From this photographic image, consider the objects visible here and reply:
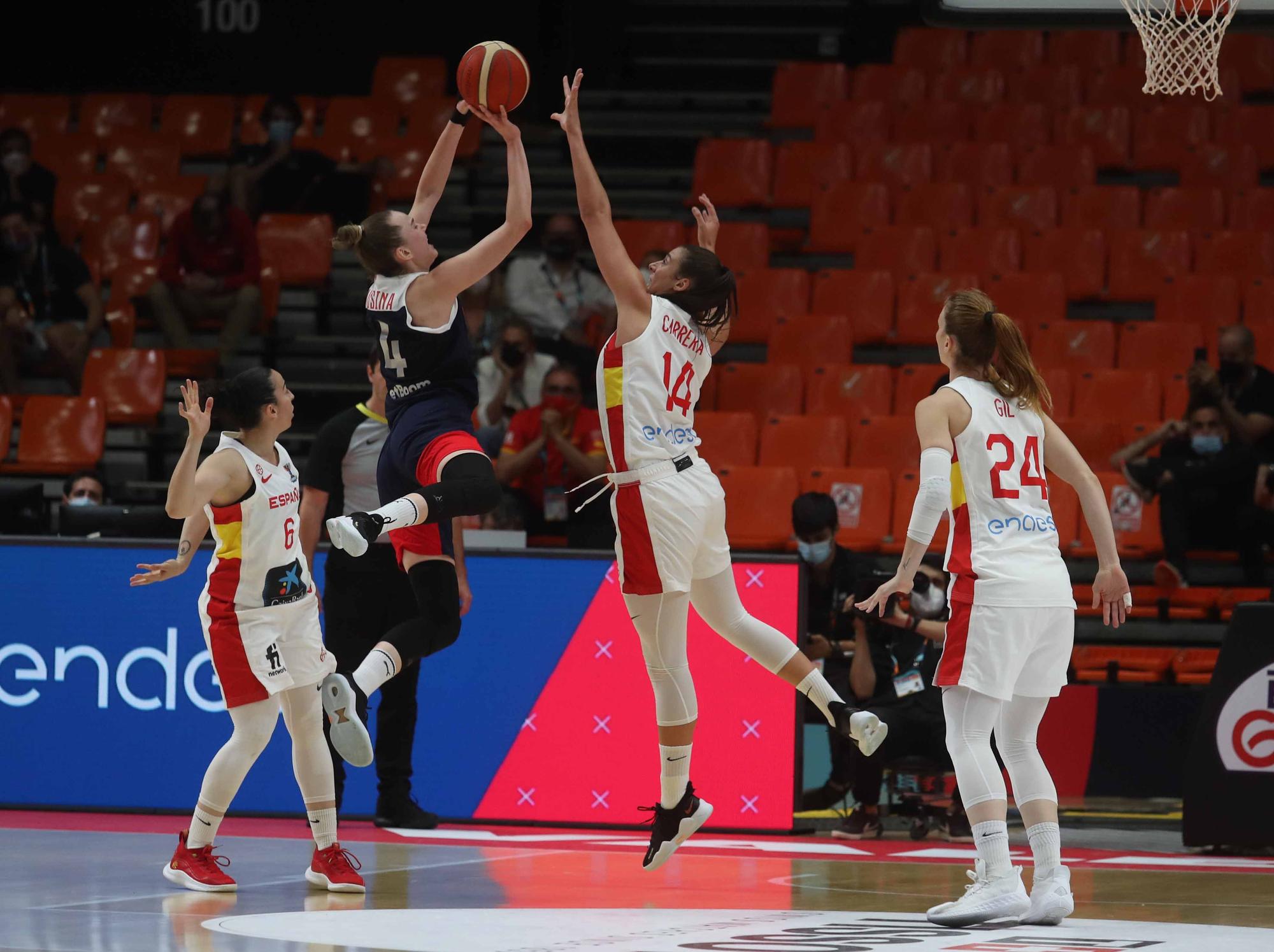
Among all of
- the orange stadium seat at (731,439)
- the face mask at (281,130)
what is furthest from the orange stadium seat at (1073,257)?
the face mask at (281,130)

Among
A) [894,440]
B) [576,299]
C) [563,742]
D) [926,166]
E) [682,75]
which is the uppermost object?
[682,75]

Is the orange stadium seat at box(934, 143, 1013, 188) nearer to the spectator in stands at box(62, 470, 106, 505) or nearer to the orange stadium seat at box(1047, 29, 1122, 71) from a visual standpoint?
the orange stadium seat at box(1047, 29, 1122, 71)

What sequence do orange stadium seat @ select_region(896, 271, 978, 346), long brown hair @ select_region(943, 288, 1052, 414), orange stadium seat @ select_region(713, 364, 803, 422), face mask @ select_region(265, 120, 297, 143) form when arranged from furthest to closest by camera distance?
1. face mask @ select_region(265, 120, 297, 143)
2. orange stadium seat @ select_region(896, 271, 978, 346)
3. orange stadium seat @ select_region(713, 364, 803, 422)
4. long brown hair @ select_region(943, 288, 1052, 414)

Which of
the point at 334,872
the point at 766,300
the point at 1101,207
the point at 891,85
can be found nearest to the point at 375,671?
the point at 334,872

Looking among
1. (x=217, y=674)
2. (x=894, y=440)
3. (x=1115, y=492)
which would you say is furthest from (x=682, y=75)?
(x=217, y=674)

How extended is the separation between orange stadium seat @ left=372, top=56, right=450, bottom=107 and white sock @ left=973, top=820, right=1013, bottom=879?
12.1m

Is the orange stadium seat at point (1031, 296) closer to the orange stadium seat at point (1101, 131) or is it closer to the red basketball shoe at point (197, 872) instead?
the orange stadium seat at point (1101, 131)

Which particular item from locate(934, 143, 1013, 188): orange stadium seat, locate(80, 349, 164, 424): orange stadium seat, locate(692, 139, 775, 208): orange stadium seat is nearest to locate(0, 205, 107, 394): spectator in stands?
locate(80, 349, 164, 424): orange stadium seat

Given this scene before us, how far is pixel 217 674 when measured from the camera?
693 cm

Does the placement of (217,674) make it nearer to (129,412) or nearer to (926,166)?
(129,412)

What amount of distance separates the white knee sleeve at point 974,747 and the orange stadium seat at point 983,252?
314 inches

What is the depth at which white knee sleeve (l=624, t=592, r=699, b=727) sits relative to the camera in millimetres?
6750

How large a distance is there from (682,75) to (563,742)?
1010 centimetres

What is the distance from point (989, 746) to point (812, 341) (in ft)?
24.7
